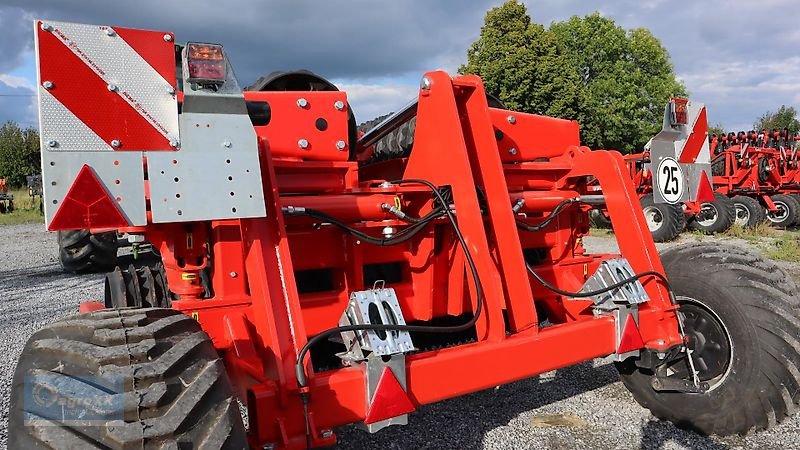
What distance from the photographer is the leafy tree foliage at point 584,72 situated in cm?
2433

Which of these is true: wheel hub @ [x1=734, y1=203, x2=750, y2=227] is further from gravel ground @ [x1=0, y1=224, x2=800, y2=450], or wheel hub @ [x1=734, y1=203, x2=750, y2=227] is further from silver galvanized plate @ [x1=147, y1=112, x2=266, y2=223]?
silver galvanized plate @ [x1=147, y1=112, x2=266, y2=223]

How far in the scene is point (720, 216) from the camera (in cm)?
1386

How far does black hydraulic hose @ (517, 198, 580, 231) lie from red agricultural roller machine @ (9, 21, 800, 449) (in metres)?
0.01

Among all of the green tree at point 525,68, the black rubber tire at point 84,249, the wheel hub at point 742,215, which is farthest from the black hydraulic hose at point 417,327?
the green tree at point 525,68

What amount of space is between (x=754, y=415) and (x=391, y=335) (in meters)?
1.98

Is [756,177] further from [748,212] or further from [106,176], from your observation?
[106,176]

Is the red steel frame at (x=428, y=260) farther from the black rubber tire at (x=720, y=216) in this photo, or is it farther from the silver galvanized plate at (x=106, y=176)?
the black rubber tire at (x=720, y=216)

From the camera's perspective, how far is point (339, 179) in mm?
3100

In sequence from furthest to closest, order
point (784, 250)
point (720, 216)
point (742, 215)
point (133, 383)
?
point (742, 215), point (720, 216), point (784, 250), point (133, 383)

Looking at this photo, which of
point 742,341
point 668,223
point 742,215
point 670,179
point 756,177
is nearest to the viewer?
point 742,341

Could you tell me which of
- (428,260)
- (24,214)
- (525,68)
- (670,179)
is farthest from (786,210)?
(24,214)

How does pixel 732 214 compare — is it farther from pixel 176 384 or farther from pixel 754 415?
pixel 176 384

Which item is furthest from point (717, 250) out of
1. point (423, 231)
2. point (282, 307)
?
point (282, 307)

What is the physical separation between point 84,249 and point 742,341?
28.5ft
